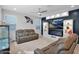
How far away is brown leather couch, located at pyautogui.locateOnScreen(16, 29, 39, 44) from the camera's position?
198 cm

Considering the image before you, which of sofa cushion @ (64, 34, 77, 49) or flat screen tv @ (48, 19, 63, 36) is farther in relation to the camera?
flat screen tv @ (48, 19, 63, 36)

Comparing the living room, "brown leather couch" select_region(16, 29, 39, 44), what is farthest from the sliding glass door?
"brown leather couch" select_region(16, 29, 39, 44)

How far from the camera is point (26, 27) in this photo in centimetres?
205

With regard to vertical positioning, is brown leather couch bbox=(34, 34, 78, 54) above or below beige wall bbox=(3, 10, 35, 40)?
below

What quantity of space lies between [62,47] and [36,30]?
2.22ft

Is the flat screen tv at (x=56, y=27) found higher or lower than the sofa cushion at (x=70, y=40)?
higher

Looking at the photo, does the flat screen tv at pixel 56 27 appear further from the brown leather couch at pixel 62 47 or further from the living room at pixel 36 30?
the brown leather couch at pixel 62 47

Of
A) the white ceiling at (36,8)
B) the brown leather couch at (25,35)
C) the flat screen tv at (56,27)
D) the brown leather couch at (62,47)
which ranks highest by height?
the white ceiling at (36,8)

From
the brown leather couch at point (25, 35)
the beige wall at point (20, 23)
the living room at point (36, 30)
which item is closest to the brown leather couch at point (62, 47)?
the living room at point (36, 30)

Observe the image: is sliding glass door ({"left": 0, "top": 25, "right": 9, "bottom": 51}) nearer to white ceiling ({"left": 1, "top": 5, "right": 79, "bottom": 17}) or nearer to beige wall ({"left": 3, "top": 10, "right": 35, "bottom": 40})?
beige wall ({"left": 3, "top": 10, "right": 35, "bottom": 40})

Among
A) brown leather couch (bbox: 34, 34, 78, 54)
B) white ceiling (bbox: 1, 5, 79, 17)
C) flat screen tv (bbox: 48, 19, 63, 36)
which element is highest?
white ceiling (bbox: 1, 5, 79, 17)

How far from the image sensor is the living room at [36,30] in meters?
1.93
